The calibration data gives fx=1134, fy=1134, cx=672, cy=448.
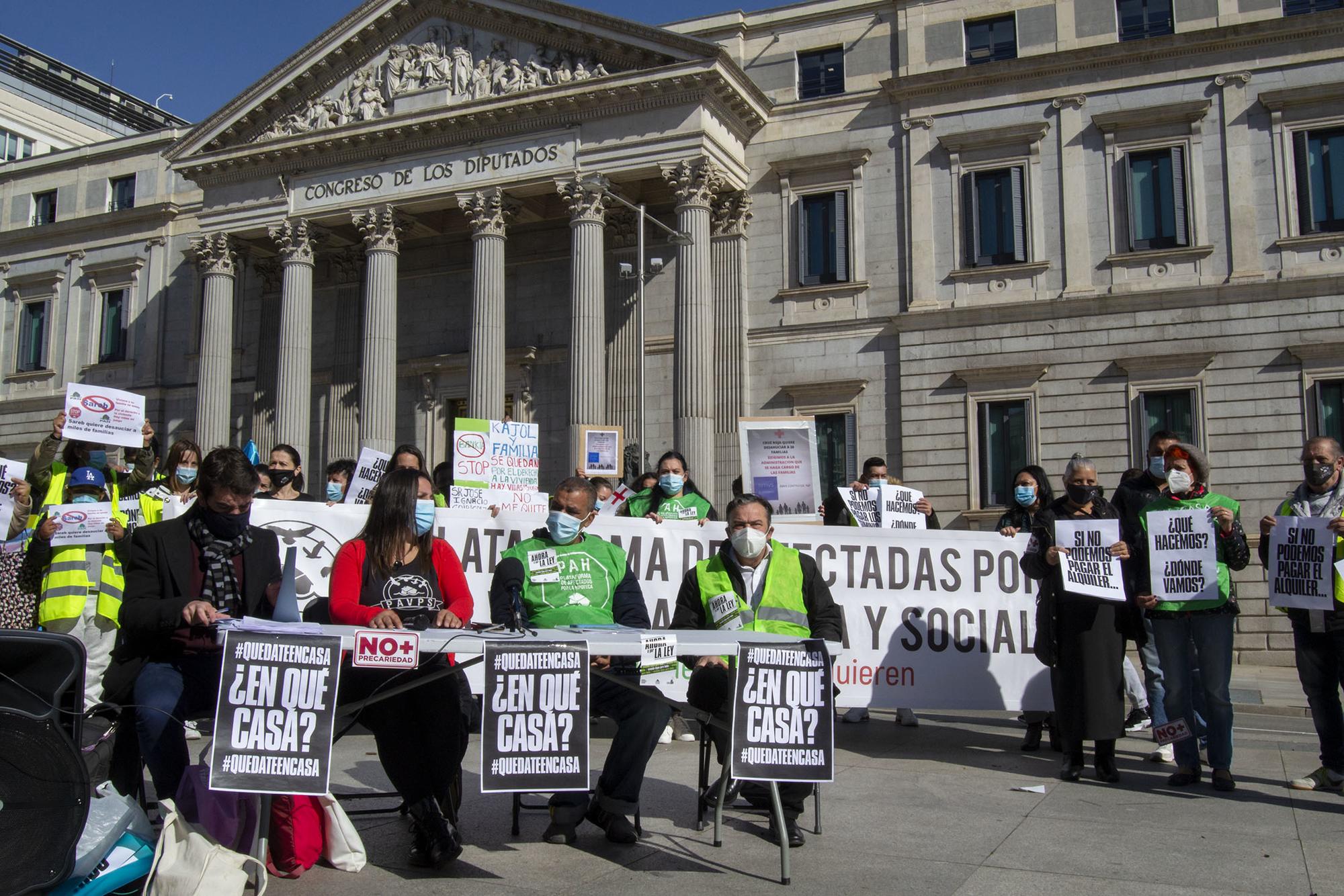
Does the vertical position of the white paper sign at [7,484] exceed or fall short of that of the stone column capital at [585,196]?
it falls short

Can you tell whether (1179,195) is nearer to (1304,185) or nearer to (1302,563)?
(1304,185)

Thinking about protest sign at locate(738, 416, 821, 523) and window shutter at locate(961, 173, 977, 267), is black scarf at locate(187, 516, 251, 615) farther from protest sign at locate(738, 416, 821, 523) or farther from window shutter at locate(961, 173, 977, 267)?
window shutter at locate(961, 173, 977, 267)

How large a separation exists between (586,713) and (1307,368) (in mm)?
21000

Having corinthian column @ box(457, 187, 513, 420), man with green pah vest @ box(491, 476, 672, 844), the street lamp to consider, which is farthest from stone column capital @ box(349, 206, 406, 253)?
man with green pah vest @ box(491, 476, 672, 844)

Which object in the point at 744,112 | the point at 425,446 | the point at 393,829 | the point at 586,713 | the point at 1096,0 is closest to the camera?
the point at 586,713

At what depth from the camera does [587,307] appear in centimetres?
2536

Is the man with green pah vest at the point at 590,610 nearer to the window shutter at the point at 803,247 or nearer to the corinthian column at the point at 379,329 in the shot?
the window shutter at the point at 803,247

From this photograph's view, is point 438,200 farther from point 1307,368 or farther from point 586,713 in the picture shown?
point 586,713

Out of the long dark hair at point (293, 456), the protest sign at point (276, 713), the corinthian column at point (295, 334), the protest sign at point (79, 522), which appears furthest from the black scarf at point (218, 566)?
the corinthian column at point (295, 334)

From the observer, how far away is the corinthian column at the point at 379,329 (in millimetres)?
27109

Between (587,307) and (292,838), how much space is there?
20527 mm

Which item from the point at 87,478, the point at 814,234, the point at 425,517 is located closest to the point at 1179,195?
the point at 814,234

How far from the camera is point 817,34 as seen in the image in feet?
87.7

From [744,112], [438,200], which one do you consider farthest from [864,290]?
[438,200]
